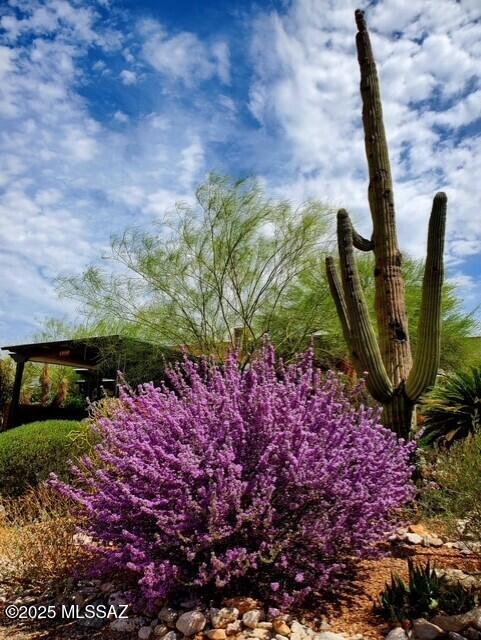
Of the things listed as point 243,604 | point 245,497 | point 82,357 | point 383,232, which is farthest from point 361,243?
point 82,357

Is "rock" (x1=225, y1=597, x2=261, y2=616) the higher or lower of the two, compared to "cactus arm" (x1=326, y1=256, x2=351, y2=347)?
lower

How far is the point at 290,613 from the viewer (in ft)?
10.2

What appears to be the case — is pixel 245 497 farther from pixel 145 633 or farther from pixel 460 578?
pixel 460 578

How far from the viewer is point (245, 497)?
3264 millimetres

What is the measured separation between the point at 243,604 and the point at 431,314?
290 centimetres

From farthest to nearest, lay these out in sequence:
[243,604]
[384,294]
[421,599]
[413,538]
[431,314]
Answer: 1. [384,294]
2. [431,314]
3. [413,538]
4. [243,604]
5. [421,599]

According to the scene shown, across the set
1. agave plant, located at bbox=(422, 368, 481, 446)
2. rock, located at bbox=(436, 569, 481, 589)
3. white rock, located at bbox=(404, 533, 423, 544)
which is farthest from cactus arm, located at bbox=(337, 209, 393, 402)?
rock, located at bbox=(436, 569, 481, 589)

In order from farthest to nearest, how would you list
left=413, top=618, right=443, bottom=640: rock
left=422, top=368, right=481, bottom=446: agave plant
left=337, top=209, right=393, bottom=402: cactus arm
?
left=422, top=368, right=481, bottom=446: agave plant → left=337, top=209, right=393, bottom=402: cactus arm → left=413, top=618, right=443, bottom=640: rock

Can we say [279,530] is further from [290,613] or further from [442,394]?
[442,394]

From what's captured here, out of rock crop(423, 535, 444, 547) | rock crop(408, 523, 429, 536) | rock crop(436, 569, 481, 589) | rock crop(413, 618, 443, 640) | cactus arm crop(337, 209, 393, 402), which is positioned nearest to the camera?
rock crop(413, 618, 443, 640)

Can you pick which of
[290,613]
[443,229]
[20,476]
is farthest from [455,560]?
[20,476]

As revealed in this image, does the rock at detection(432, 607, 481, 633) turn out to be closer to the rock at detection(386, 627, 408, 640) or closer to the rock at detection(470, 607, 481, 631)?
the rock at detection(470, 607, 481, 631)

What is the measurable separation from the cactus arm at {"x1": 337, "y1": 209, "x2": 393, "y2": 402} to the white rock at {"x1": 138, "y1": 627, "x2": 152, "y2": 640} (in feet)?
9.11

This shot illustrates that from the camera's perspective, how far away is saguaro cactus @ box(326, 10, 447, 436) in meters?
4.91
